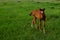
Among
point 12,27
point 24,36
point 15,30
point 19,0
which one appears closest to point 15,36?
point 24,36

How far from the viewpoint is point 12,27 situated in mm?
13398

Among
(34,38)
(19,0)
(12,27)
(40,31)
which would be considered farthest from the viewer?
(19,0)

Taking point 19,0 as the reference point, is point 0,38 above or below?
above

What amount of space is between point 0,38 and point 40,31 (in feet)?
7.06

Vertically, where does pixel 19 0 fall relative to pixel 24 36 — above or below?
below

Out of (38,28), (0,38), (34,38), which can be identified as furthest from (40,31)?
(0,38)

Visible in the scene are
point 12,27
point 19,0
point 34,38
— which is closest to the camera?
point 34,38

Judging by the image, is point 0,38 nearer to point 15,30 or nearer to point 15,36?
point 15,36

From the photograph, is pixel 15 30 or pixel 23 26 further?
pixel 23 26

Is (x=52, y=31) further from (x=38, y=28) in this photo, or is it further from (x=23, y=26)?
(x=23, y=26)

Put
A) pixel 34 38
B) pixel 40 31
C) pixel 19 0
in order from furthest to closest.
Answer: pixel 19 0 → pixel 40 31 → pixel 34 38

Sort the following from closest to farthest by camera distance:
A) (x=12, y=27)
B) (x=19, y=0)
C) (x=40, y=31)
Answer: (x=40, y=31), (x=12, y=27), (x=19, y=0)

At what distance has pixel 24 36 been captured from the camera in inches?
447

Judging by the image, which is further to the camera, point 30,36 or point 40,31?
point 40,31
